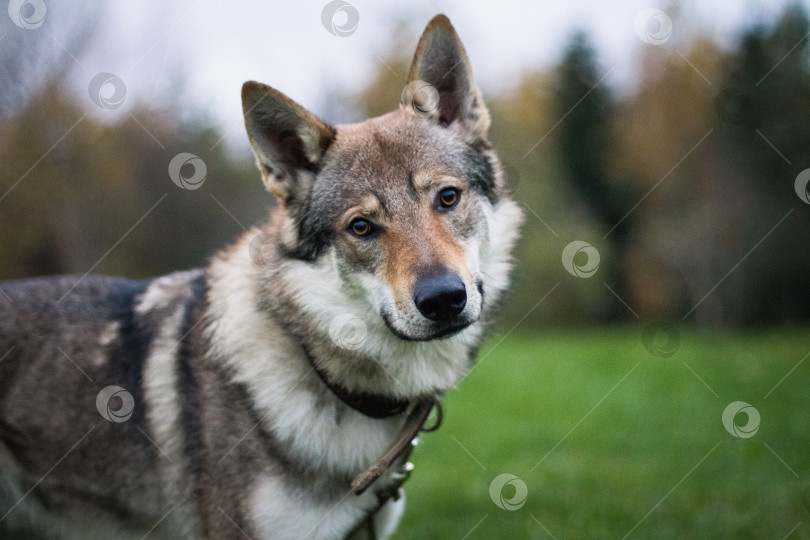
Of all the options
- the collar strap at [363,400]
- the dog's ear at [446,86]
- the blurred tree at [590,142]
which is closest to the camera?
the collar strap at [363,400]

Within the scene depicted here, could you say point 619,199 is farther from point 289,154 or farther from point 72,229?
point 289,154

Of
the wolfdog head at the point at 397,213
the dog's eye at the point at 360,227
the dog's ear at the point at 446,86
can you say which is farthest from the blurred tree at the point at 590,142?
the dog's eye at the point at 360,227

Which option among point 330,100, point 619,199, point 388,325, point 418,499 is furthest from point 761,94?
point 388,325

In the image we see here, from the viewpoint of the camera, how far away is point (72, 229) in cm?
1298

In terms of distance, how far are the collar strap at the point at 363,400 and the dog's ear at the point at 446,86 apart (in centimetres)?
132

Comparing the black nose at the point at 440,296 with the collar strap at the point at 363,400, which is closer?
the black nose at the point at 440,296

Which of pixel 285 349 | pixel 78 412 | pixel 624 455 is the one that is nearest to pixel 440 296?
pixel 285 349

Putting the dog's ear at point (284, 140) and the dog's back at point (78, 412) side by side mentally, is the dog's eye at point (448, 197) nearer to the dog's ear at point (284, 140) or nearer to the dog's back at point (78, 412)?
the dog's ear at point (284, 140)

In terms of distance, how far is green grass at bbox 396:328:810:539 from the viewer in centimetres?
387

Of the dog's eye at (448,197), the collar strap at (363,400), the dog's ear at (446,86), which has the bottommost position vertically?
the collar strap at (363,400)

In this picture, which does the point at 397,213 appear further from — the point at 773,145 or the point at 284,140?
the point at 773,145

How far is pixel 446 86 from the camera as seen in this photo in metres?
2.98

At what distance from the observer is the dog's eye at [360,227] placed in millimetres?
2638

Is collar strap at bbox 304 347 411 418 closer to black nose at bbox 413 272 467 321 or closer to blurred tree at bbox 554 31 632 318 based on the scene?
black nose at bbox 413 272 467 321
